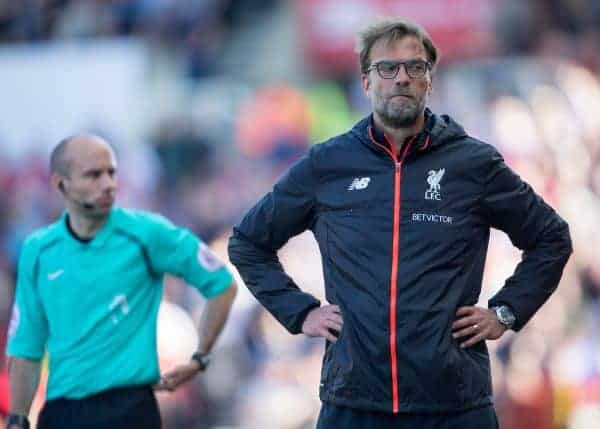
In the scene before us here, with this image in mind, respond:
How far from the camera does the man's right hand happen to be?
473 cm

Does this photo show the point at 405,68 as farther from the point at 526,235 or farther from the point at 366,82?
the point at 526,235

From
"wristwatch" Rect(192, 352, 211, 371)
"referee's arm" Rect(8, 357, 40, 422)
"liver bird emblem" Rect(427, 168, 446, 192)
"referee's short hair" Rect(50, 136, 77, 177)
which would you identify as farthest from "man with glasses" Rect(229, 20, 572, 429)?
"referee's arm" Rect(8, 357, 40, 422)

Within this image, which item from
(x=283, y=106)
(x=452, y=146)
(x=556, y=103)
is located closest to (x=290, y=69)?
(x=283, y=106)

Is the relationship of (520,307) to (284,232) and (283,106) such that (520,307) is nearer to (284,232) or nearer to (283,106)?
(284,232)

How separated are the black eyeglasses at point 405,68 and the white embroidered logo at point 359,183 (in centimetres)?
33

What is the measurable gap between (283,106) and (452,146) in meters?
9.22

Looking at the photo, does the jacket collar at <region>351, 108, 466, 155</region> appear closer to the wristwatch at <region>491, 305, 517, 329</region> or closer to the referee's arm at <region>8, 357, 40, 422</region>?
the wristwatch at <region>491, 305, 517, 329</region>

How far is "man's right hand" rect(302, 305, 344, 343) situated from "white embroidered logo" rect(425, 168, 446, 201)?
46 centimetres

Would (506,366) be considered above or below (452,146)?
below

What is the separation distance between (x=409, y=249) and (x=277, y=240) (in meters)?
0.57

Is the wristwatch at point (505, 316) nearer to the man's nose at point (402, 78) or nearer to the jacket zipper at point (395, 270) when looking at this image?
the jacket zipper at point (395, 270)

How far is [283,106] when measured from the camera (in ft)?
45.8

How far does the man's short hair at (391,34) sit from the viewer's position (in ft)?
15.9

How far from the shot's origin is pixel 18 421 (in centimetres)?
594
